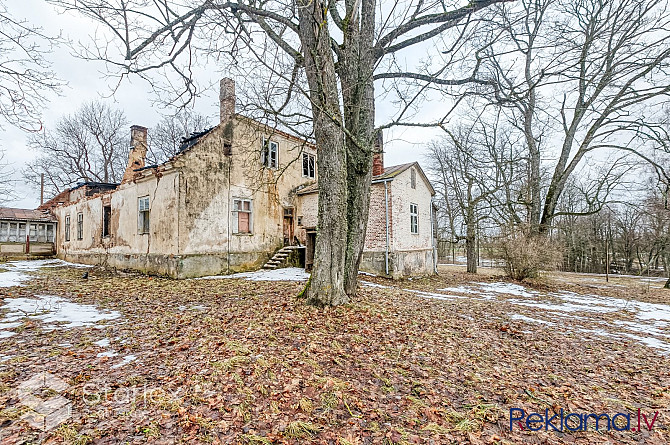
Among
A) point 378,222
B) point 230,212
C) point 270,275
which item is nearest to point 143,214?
point 230,212

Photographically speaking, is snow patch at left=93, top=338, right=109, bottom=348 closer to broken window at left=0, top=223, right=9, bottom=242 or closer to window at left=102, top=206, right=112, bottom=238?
window at left=102, top=206, right=112, bottom=238

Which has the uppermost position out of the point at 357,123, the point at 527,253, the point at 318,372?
the point at 357,123

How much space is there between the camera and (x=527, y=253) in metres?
13.2

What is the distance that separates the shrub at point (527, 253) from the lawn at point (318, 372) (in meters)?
6.50

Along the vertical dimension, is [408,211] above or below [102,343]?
above

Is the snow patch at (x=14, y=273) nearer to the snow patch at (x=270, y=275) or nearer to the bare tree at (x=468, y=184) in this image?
the snow patch at (x=270, y=275)

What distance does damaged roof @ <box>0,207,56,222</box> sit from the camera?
2378cm

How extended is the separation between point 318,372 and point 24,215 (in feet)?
109

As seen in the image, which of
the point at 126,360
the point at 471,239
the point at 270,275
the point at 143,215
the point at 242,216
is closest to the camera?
the point at 126,360

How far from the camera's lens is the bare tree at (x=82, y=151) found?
25.4m

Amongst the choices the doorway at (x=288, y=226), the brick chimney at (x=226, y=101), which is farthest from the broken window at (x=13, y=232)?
the doorway at (x=288, y=226)

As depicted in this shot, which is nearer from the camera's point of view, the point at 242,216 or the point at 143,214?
the point at 143,214

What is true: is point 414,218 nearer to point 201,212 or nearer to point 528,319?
point 528,319

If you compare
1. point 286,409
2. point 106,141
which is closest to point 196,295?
point 286,409
